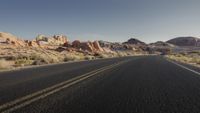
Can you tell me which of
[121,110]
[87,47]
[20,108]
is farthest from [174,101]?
[87,47]

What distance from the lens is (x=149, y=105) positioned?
224 inches

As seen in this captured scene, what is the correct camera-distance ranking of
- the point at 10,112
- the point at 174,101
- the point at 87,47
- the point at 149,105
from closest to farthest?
the point at 10,112 < the point at 149,105 < the point at 174,101 < the point at 87,47

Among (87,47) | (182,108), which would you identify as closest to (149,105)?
(182,108)

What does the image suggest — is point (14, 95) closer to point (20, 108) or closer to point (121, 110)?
point (20, 108)

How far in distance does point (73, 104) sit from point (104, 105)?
684mm

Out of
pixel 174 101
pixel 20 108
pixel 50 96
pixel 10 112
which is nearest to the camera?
pixel 10 112

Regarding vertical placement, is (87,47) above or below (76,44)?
below

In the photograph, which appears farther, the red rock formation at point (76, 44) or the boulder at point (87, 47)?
the red rock formation at point (76, 44)

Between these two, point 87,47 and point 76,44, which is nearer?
point 87,47

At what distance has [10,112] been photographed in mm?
4883

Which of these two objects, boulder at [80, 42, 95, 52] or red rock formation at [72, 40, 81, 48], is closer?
boulder at [80, 42, 95, 52]

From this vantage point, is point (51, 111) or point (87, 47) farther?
point (87, 47)

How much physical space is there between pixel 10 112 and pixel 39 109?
21.8 inches

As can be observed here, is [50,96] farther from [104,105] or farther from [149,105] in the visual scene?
[149,105]
